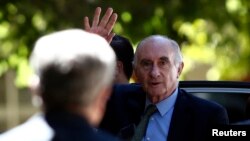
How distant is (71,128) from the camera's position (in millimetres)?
3355

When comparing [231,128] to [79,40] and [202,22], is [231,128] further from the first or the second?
[202,22]

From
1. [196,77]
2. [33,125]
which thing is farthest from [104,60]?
[196,77]

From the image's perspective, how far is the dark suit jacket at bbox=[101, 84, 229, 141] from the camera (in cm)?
583

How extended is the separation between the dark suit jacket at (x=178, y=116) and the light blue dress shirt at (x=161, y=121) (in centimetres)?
3

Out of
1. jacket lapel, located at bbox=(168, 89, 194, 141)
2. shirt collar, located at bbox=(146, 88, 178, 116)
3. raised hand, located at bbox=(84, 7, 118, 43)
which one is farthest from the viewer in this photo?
shirt collar, located at bbox=(146, 88, 178, 116)

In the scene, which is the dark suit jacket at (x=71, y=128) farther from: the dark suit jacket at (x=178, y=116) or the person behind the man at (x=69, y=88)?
the dark suit jacket at (x=178, y=116)

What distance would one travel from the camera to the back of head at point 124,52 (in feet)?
22.1

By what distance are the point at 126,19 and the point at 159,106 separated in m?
7.68

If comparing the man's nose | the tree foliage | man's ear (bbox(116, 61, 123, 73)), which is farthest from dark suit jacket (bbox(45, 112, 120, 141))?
the tree foliage

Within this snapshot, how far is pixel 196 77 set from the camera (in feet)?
81.9

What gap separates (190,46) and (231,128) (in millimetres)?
8729

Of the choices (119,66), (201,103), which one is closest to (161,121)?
(201,103)

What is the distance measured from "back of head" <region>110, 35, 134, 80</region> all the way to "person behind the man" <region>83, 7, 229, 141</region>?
48cm

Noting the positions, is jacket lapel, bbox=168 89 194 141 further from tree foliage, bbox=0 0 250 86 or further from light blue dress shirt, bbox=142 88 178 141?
tree foliage, bbox=0 0 250 86
